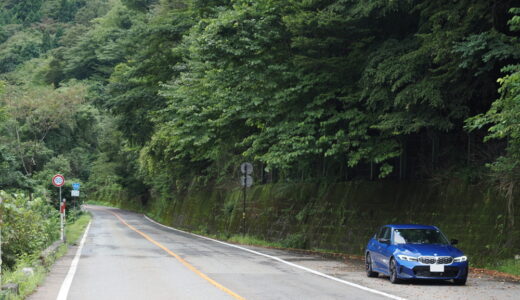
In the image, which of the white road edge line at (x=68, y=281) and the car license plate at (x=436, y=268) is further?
the car license plate at (x=436, y=268)

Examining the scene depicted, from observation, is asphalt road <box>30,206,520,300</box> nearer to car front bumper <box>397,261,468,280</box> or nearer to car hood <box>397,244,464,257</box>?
car front bumper <box>397,261,468,280</box>

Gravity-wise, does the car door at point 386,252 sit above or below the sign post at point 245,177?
below

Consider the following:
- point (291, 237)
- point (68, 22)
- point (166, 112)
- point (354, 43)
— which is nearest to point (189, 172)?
point (166, 112)

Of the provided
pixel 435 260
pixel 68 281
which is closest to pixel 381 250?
pixel 435 260

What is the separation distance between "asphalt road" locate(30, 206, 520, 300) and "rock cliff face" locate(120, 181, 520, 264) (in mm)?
3055

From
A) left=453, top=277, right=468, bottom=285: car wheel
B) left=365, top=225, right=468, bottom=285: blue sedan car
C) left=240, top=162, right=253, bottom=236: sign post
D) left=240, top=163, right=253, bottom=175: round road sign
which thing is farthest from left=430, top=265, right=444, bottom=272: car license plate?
left=240, top=163, right=253, bottom=175: round road sign

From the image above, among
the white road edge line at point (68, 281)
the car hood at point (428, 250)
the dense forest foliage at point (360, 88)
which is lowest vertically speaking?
the white road edge line at point (68, 281)

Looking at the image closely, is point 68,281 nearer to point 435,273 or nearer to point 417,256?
point 417,256

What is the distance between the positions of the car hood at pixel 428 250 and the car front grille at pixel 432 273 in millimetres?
296

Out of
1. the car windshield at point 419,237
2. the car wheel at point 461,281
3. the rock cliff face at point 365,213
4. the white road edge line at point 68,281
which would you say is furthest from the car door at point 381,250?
the white road edge line at point 68,281

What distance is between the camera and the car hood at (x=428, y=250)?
13.8 meters

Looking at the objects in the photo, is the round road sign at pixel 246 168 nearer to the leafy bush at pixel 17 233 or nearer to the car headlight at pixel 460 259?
the leafy bush at pixel 17 233

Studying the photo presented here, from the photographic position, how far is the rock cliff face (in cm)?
1827

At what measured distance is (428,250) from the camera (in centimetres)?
1399
